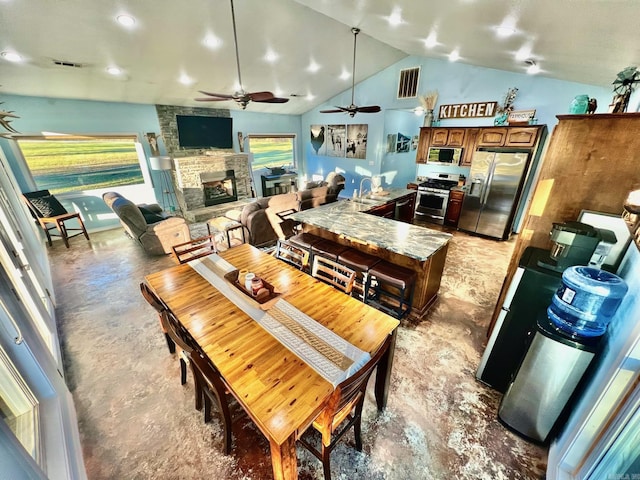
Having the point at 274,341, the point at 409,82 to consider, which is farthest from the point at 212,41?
the point at 409,82

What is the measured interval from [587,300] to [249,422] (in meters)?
2.30

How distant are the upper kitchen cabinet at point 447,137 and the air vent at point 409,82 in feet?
4.05

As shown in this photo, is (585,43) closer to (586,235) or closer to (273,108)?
(586,235)

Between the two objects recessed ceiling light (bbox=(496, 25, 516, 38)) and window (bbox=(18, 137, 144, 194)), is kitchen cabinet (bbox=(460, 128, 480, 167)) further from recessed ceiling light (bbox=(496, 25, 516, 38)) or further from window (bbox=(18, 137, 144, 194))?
window (bbox=(18, 137, 144, 194))

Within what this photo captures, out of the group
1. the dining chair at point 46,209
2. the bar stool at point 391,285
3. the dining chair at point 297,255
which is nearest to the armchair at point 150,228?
the dining chair at point 46,209

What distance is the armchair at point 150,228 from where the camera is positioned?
3.95 m

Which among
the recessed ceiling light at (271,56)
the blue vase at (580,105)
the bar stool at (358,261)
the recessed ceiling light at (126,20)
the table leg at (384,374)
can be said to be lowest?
the table leg at (384,374)

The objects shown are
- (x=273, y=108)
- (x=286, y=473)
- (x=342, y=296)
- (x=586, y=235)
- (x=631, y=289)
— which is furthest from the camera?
(x=273, y=108)

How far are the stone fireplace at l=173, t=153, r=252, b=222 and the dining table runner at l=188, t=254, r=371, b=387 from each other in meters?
5.12

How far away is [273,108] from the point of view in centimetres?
750

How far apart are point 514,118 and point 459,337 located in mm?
4535

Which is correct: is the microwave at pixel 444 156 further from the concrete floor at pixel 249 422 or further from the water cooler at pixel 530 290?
the water cooler at pixel 530 290

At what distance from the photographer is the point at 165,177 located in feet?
20.6

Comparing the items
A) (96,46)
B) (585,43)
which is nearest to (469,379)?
(585,43)
